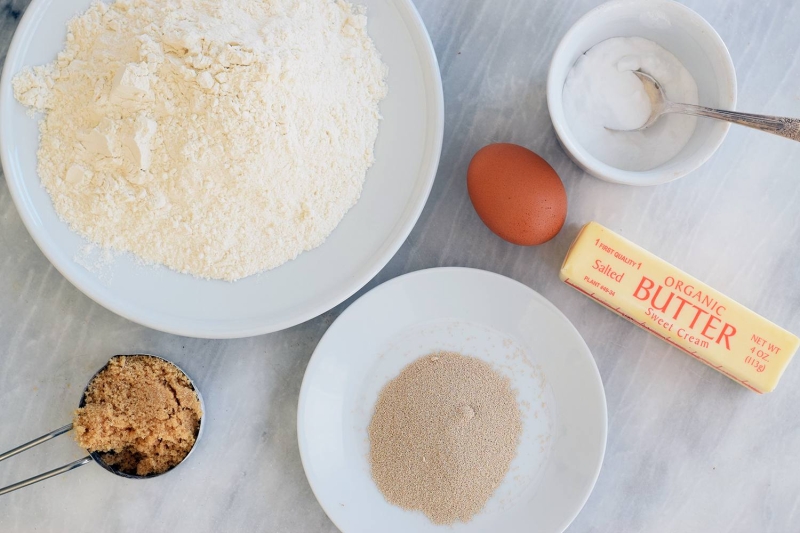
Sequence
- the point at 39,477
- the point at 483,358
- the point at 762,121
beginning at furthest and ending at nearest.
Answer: the point at 483,358 < the point at 39,477 < the point at 762,121

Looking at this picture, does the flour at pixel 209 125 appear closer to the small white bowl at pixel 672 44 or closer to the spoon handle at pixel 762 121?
the small white bowl at pixel 672 44

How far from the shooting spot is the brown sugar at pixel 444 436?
36.1 inches

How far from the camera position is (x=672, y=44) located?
831 mm

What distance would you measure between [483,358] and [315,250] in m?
0.34

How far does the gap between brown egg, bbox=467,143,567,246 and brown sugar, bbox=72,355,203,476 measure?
1.86ft

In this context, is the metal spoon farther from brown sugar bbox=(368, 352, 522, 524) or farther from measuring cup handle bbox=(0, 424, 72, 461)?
measuring cup handle bbox=(0, 424, 72, 461)

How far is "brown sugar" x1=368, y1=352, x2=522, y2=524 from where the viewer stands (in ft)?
3.01

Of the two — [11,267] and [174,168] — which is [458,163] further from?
[11,267]

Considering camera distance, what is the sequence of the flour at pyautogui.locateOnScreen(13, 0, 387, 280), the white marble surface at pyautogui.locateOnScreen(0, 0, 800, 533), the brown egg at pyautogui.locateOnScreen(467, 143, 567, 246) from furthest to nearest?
the white marble surface at pyautogui.locateOnScreen(0, 0, 800, 533), the brown egg at pyautogui.locateOnScreen(467, 143, 567, 246), the flour at pyautogui.locateOnScreen(13, 0, 387, 280)

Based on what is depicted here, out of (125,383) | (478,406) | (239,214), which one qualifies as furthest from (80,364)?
(478,406)

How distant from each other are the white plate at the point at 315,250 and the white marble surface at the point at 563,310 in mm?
112

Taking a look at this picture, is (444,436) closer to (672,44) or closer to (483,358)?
(483,358)

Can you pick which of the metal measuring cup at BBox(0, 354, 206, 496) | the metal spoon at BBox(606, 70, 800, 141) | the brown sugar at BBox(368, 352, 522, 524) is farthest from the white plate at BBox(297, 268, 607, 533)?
the metal spoon at BBox(606, 70, 800, 141)

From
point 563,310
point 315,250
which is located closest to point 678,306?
point 563,310
